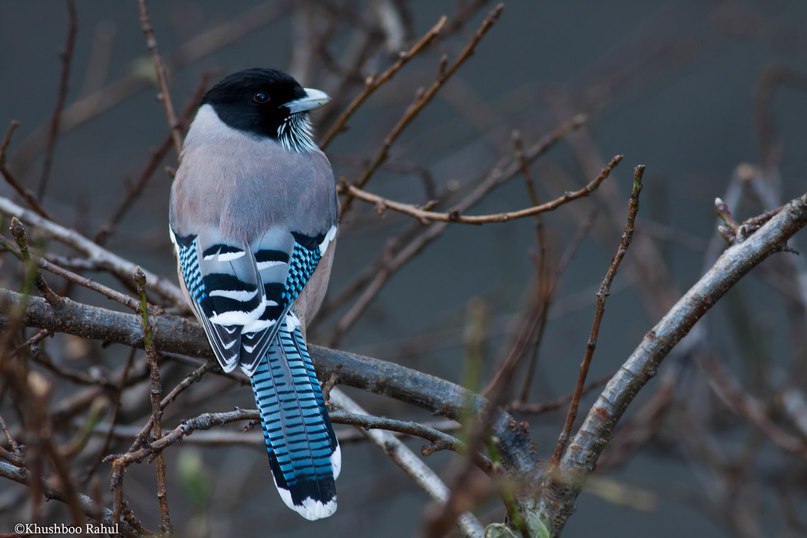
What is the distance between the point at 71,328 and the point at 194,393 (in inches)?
66.3

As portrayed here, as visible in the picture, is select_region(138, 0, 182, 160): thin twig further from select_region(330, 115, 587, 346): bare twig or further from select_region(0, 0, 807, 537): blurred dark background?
select_region(0, 0, 807, 537): blurred dark background

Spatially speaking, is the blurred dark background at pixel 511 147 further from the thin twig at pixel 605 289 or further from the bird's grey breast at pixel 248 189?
the thin twig at pixel 605 289

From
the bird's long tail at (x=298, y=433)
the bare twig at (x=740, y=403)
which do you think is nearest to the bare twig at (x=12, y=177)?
the bird's long tail at (x=298, y=433)

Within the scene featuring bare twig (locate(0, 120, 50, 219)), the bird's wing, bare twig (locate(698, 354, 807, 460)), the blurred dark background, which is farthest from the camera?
the blurred dark background

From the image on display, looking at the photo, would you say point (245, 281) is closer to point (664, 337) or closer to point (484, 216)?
point (484, 216)

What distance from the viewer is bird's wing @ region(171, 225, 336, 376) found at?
2.41 meters

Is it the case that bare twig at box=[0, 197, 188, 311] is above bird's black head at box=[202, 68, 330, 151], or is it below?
below

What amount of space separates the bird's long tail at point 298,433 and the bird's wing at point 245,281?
0.06 meters

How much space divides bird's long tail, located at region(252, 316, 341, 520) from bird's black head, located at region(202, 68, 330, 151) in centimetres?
125

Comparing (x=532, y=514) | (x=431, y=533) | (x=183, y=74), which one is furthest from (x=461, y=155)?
(x=431, y=533)

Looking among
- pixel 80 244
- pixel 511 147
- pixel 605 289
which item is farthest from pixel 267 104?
pixel 605 289

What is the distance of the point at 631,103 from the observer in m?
5.76

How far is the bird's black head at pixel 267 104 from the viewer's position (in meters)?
3.48

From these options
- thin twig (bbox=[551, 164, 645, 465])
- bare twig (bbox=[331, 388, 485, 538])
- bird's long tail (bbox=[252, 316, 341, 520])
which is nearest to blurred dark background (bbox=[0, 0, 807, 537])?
bird's long tail (bbox=[252, 316, 341, 520])
